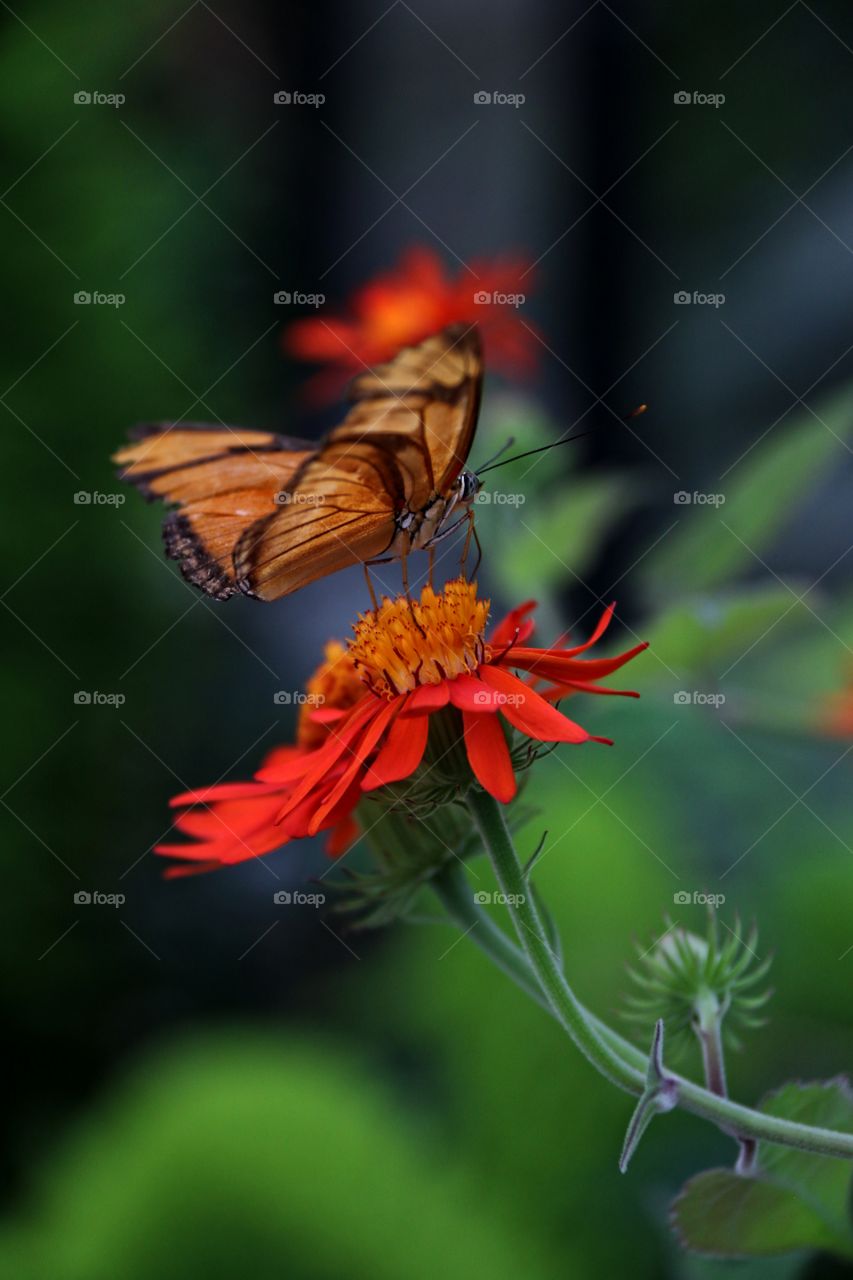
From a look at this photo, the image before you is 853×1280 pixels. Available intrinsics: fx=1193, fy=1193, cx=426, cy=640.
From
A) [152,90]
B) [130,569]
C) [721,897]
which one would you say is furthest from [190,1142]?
[152,90]

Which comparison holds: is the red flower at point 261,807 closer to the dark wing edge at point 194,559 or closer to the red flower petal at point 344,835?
the red flower petal at point 344,835

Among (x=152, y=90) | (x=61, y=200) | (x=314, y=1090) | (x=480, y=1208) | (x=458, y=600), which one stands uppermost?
(x=152, y=90)

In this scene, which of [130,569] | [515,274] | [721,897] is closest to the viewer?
[721,897]

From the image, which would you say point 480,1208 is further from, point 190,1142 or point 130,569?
point 130,569

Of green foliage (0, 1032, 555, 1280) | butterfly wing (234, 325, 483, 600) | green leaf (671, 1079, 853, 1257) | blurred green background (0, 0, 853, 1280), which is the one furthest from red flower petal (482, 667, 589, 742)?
green foliage (0, 1032, 555, 1280)

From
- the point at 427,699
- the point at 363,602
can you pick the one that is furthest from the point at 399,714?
the point at 363,602

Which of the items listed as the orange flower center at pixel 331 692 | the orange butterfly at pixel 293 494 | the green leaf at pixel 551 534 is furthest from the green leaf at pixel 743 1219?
the green leaf at pixel 551 534
